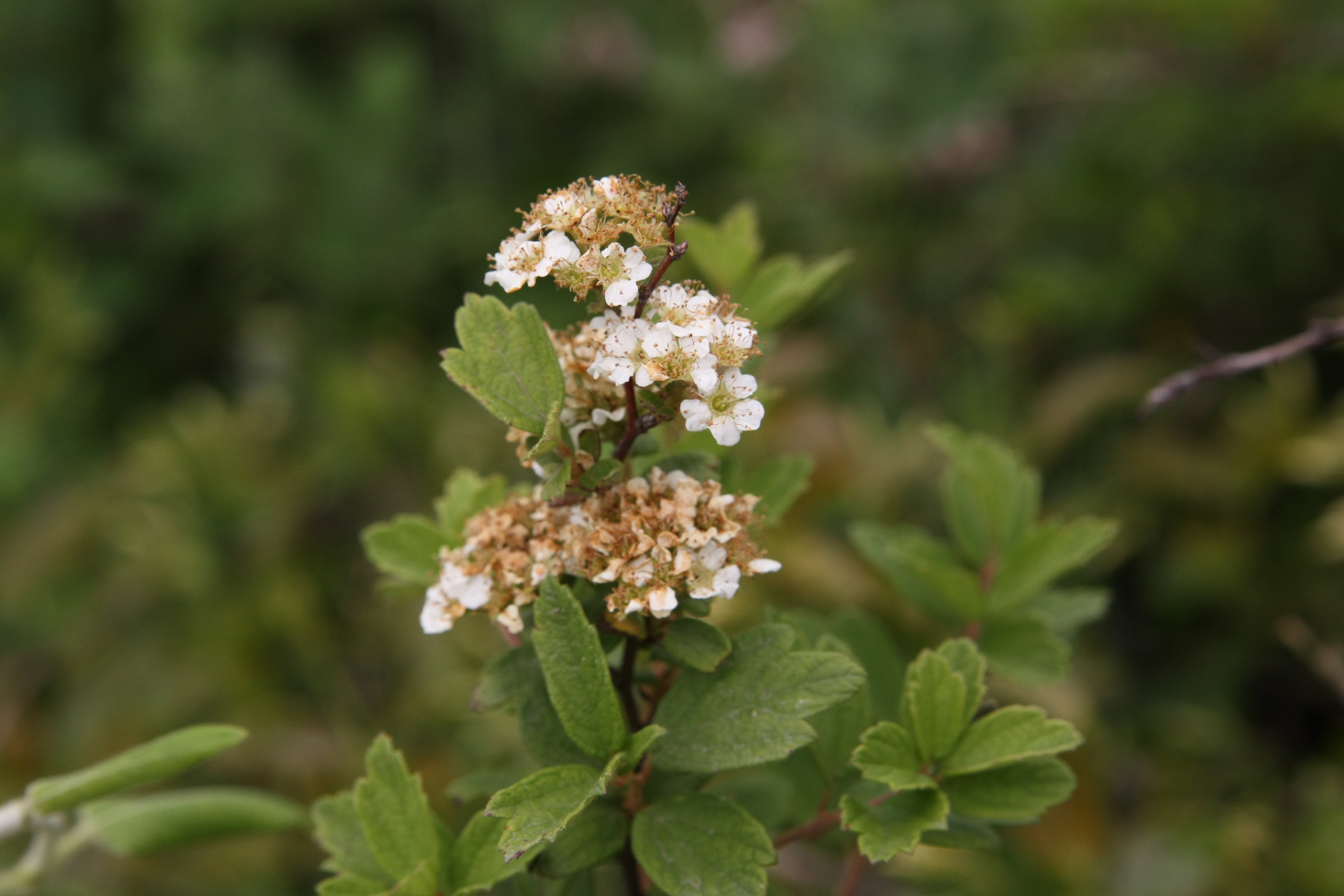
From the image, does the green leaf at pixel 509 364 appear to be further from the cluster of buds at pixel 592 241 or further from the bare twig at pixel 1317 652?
the bare twig at pixel 1317 652

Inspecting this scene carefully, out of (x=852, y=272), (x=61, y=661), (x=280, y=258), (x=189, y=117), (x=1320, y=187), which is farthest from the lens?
(x=280, y=258)

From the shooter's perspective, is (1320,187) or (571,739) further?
(1320,187)

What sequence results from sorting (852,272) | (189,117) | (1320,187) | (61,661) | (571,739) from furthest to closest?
(189,117)
(852,272)
(61,661)
(1320,187)
(571,739)

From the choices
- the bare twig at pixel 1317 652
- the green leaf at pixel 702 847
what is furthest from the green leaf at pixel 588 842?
the bare twig at pixel 1317 652

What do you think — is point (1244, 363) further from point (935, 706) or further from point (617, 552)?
point (617, 552)

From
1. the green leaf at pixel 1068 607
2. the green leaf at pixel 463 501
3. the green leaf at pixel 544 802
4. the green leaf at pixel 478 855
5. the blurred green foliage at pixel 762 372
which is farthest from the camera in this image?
the blurred green foliage at pixel 762 372

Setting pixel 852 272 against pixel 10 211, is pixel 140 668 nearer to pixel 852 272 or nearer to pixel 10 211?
pixel 10 211

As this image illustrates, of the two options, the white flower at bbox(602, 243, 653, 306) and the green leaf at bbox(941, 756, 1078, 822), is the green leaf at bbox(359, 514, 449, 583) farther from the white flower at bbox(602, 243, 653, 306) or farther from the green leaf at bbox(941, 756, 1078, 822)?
the green leaf at bbox(941, 756, 1078, 822)

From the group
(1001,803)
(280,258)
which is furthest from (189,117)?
(1001,803)
